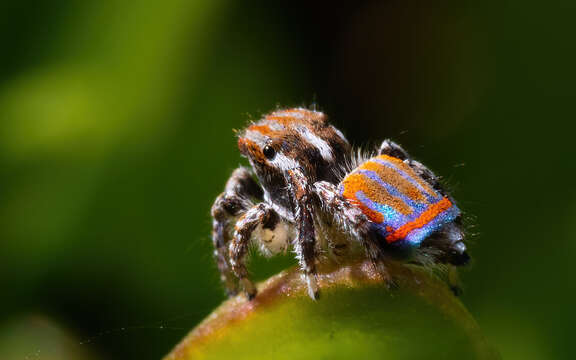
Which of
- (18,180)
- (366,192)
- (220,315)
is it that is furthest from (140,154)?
(220,315)

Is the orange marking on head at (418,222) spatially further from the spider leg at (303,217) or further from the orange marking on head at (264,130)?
the orange marking on head at (264,130)

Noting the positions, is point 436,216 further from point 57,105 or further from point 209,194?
point 57,105

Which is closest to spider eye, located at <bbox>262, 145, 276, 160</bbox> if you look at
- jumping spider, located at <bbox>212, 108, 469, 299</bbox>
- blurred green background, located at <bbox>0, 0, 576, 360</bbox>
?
jumping spider, located at <bbox>212, 108, 469, 299</bbox>

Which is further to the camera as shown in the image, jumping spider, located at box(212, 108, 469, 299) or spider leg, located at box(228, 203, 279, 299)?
spider leg, located at box(228, 203, 279, 299)

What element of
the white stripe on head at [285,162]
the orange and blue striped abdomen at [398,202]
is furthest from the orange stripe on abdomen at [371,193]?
the white stripe on head at [285,162]

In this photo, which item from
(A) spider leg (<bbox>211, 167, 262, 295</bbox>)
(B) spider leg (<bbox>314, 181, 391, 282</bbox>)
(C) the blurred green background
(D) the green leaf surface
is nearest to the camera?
(D) the green leaf surface

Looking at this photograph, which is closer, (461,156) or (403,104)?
(461,156)

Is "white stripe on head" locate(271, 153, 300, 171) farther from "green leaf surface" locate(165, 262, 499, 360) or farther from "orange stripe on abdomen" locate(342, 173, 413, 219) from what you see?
"green leaf surface" locate(165, 262, 499, 360)
